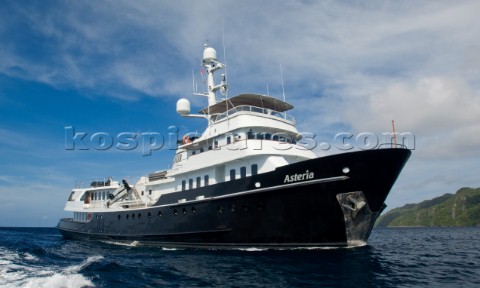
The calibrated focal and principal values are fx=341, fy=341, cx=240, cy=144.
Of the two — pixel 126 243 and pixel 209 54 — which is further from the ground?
pixel 209 54

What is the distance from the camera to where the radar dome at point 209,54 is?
26.0 meters

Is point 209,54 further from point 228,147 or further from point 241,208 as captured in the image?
point 241,208

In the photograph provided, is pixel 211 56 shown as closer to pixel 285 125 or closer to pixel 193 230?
pixel 285 125

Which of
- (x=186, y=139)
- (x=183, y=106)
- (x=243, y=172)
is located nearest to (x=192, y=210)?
(x=243, y=172)

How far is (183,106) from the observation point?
25391 mm

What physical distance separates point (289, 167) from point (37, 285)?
10.4 meters

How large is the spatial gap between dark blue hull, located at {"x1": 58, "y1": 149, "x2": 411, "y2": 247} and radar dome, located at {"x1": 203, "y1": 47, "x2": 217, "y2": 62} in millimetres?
11596

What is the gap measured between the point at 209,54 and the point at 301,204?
15249 millimetres

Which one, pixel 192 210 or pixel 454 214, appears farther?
pixel 454 214

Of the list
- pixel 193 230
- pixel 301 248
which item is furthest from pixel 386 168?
pixel 193 230

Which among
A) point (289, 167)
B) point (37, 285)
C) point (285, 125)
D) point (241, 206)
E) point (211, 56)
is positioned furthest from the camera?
point (211, 56)

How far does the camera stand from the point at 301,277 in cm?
1092

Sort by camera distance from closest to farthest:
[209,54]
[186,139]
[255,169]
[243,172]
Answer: [255,169] → [243,172] → [186,139] → [209,54]

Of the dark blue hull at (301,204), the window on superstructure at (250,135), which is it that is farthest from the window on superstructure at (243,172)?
the window on superstructure at (250,135)
